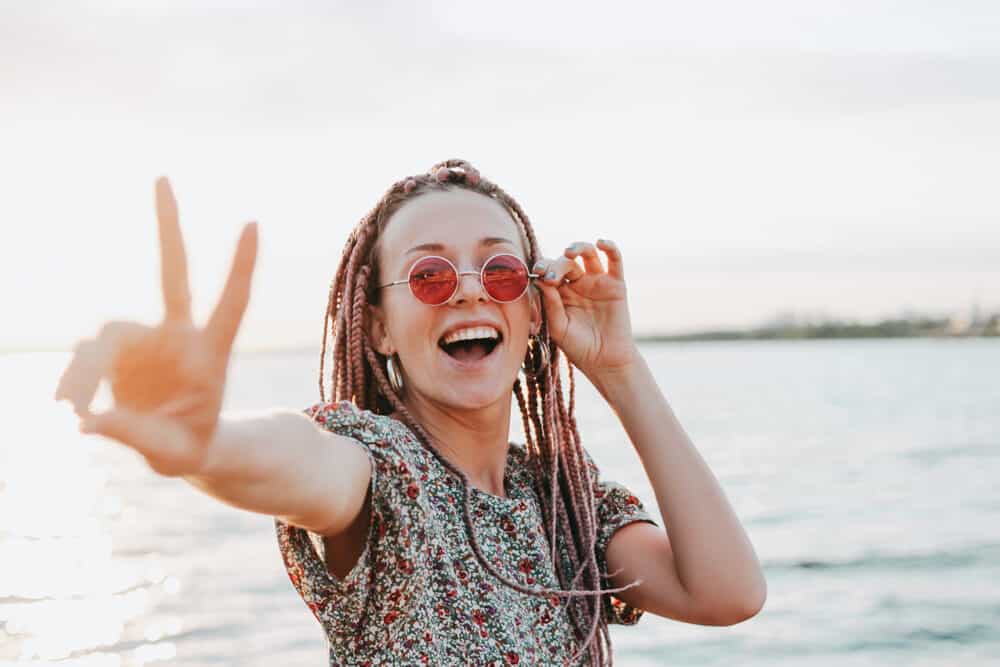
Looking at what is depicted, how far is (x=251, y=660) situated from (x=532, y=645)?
5.05 metres

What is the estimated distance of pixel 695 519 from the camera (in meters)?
3.02

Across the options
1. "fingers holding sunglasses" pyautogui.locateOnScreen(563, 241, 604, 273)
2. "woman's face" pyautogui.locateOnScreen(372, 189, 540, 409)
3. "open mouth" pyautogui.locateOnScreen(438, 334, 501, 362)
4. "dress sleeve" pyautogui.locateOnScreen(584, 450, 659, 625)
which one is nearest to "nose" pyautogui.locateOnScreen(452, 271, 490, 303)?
"woman's face" pyautogui.locateOnScreen(372, 189, 540, 409)

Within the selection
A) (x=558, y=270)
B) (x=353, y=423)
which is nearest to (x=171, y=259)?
(x=353, y=423)

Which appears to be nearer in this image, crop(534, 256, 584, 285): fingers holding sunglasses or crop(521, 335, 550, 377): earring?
crop(534, 256, 584, 285): fingers holding sunglasses

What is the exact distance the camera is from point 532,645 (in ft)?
8.76

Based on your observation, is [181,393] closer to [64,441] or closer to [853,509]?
[853,509]

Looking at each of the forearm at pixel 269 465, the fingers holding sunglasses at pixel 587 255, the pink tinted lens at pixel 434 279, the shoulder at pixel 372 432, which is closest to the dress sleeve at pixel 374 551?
the shoulder at pixel 372 432

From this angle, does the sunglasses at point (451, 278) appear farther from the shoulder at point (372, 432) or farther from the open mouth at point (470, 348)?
the shoulder at point (372, 432)

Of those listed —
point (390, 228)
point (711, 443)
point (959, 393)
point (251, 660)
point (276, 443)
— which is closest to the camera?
point (276, 443)

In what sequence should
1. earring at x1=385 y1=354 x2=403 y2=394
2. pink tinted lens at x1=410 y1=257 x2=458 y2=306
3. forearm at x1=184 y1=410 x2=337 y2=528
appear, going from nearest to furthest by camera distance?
forearm at x1=184 y1=410 x2=337 y2=528 < pink tinted lens at x1=410 y1=257 x2=458 y2=306 < earring at x1=385 y1=354 x2=403 y2=394

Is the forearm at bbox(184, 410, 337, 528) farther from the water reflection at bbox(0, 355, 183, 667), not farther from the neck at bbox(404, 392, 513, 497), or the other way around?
the neck at bbox(404, 392, 513, 497)

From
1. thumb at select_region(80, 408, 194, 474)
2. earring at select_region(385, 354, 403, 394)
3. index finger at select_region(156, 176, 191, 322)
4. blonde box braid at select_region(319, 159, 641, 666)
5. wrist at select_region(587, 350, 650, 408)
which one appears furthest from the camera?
wrist at select_region(587, 350, 650, 408)

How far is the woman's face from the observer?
2859mm

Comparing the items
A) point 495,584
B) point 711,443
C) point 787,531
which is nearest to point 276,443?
point 495,584
